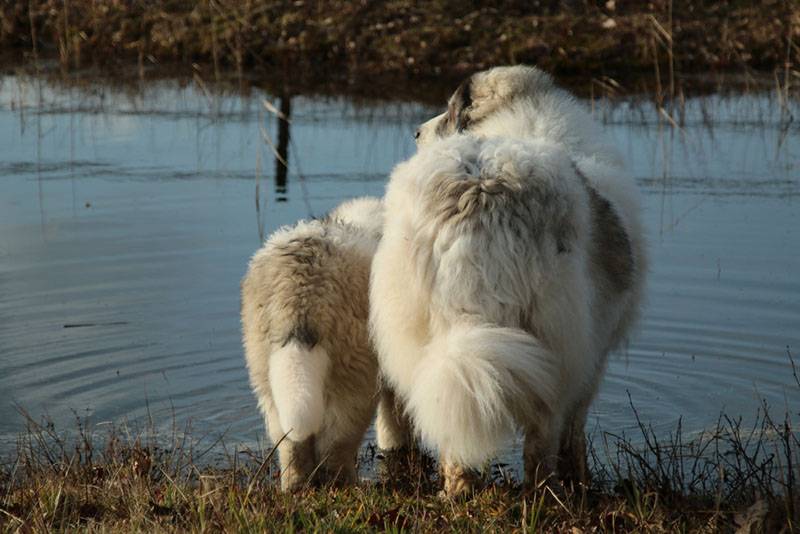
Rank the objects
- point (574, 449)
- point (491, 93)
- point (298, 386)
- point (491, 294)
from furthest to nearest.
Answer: point (491, 93), point (574, 449), point (298, 386), point (491, 294)

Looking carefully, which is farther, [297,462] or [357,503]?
[297,462]

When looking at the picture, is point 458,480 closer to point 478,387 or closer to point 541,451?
point 541,451

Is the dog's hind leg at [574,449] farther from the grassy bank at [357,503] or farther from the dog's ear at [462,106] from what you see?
the dog's ear at [462,106]

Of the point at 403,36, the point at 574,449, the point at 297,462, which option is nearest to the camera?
the point at 297,462

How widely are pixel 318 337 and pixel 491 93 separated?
1.67 meters

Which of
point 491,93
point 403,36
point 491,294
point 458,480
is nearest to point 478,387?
point 491,294

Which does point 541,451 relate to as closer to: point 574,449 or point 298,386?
point 574,449

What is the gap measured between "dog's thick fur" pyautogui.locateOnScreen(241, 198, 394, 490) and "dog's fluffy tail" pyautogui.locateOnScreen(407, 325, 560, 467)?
2.67 ft

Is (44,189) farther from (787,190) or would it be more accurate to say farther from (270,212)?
(787,190)

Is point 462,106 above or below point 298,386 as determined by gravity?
above

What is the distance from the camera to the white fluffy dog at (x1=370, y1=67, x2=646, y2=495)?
14.5 feet

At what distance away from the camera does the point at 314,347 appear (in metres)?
5.28

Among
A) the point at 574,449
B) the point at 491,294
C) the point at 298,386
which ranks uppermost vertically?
the point at 491,294

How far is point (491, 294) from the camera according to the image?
182 inches
